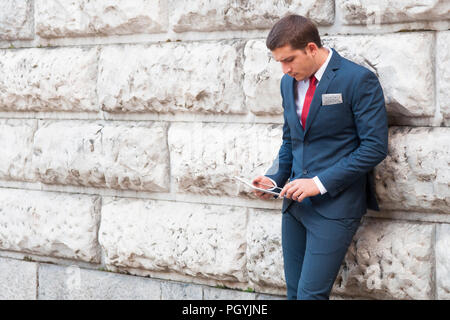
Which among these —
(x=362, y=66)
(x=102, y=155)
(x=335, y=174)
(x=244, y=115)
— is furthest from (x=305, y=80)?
(x=102, y=155)

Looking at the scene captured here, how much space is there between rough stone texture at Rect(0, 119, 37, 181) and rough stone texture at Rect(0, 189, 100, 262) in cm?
13

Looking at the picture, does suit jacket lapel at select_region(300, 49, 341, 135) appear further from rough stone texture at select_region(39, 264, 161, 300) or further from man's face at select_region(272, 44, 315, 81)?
rough stone texture at select_region(39, 264, 161, 300)

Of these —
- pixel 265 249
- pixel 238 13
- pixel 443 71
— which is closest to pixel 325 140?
pixel 443 71

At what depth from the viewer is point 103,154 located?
5.19 meters

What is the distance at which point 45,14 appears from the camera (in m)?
5.47

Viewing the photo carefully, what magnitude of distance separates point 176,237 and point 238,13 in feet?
4.70

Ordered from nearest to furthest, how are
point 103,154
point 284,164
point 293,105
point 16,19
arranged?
1. point 293,105
2. point 284,164
3. point 103,154
4. point 16,19

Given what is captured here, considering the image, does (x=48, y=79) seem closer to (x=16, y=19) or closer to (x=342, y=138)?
(x=16, y=19)

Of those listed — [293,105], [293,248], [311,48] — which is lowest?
[293,248]

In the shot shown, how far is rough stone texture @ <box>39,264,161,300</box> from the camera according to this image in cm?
518

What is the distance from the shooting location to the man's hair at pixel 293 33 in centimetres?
364

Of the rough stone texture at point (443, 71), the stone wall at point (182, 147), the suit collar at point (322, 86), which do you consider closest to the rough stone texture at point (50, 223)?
the stone wall at point (182, 147)

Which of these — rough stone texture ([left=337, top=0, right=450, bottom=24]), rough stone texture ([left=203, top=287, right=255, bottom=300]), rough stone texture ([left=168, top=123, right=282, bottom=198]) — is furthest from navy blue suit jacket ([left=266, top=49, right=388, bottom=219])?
rough stone texture ([left=203, top=287, right=255, bottom=300])

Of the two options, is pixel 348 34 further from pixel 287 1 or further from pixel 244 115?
pixel 244 115
